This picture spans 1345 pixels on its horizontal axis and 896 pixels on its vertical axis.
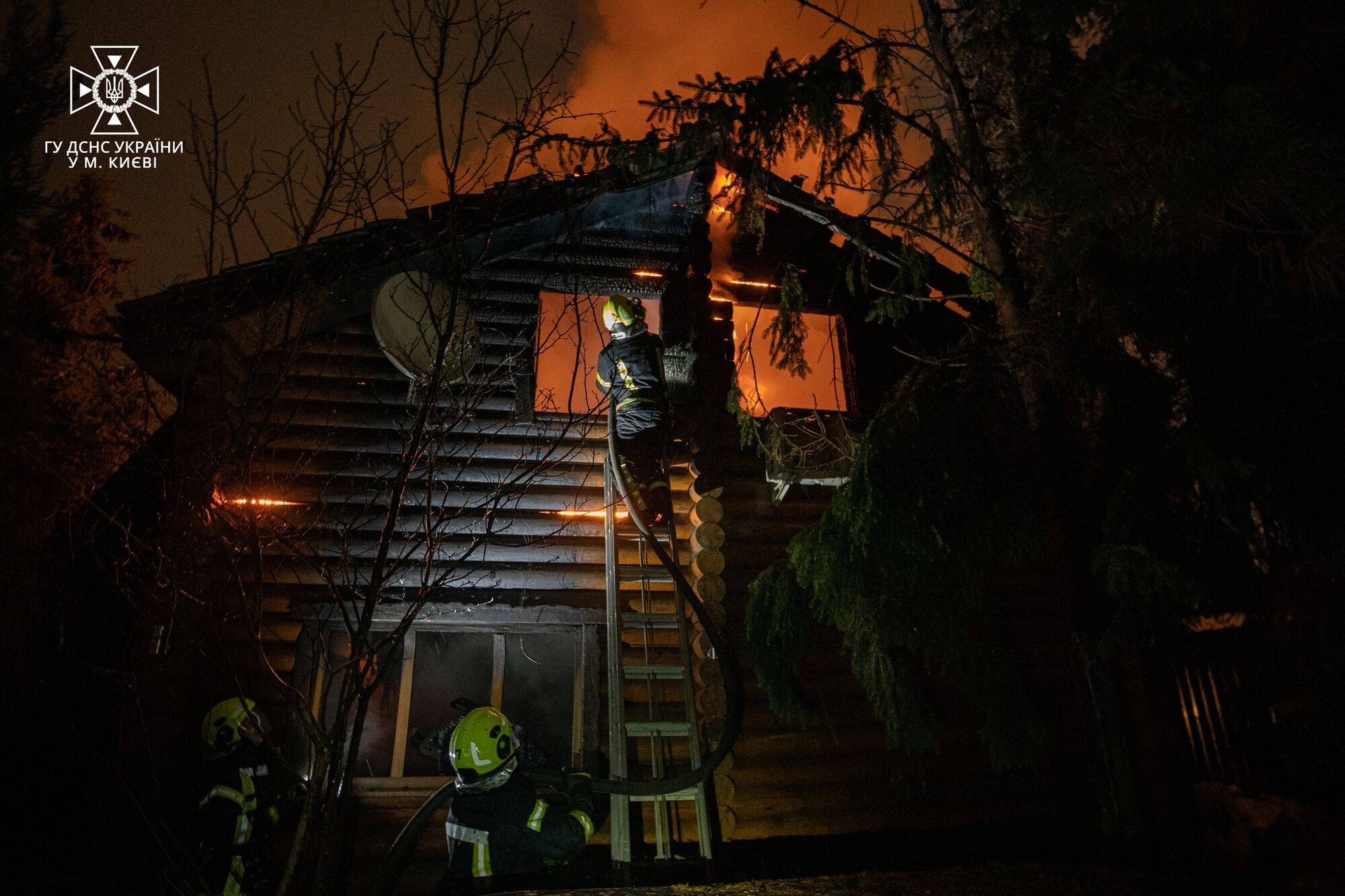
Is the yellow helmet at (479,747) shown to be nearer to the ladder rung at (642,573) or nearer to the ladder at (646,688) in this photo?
the ladder at (646,688)

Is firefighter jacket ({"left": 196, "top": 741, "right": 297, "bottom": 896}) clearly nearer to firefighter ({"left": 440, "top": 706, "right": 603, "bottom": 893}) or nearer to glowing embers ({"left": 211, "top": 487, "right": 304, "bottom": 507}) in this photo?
firefighter ({"left": 440, "top": 706, "right": 603, "bottom": 893})

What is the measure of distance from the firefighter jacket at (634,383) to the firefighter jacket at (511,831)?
3.15 meters

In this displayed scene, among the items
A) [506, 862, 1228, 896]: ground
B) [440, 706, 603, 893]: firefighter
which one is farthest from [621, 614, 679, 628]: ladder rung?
[506, 862, 1228, 896]: ground

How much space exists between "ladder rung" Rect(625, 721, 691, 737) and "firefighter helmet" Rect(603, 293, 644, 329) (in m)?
3.67

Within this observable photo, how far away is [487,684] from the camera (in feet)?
28.4

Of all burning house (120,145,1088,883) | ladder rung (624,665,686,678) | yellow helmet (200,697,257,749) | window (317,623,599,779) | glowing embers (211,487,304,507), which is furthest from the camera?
window (317,623,599,779)

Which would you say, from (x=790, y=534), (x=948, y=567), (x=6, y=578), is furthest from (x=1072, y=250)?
(x=6, y=578)

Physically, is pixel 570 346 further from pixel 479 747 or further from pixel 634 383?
pixel 479 747

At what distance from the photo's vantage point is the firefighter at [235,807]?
4.98 meters

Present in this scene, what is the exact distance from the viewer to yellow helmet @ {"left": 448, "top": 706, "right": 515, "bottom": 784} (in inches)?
183

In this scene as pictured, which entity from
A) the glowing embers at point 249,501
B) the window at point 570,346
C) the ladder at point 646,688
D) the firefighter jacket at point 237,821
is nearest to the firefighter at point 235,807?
the firefighter jacket at point 237,821

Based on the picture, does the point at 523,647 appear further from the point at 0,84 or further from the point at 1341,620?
the point at 0,84

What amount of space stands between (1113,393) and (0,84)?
11.4 meters

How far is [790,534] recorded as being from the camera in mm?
7363
